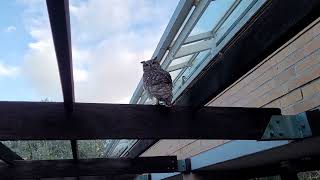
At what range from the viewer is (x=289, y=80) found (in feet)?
7.26

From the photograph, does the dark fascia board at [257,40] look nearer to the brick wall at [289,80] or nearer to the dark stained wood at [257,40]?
the dark stained wood at [257,40]

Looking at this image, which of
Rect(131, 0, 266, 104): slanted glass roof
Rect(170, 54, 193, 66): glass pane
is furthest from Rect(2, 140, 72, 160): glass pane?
Rect(131, 0, 266, 104): slanted glass roof

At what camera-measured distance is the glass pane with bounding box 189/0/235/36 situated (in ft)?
8.11

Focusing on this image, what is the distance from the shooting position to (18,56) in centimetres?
206

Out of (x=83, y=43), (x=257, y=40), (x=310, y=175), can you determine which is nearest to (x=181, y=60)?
(x=310, y=175)

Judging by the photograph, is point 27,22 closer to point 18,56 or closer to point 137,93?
point 18,56

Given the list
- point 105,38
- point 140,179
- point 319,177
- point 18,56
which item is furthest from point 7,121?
point 140,179

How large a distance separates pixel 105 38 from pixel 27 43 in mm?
408

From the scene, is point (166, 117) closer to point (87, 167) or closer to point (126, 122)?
point (126, 122)

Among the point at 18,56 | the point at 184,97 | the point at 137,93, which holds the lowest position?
the point at 184,97

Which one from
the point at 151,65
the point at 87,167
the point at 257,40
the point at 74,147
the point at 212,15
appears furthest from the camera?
the point at 87,167

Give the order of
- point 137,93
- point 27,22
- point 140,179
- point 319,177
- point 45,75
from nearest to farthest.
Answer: point 27,22
point 45,75
point 319,177
point 137,93
point 140,179

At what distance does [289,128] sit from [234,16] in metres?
0.84

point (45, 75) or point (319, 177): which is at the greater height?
point (45, 75)
